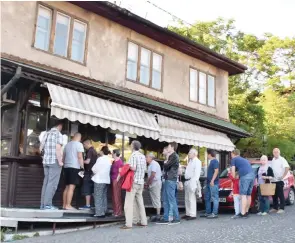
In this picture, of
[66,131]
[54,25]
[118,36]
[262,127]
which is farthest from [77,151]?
[262,127]

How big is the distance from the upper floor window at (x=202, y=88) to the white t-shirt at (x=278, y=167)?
18.7 feet

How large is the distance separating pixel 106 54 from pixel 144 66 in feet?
6.54

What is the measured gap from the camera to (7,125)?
31.1ft

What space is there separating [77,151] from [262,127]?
18.0m

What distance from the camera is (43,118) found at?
993 cm

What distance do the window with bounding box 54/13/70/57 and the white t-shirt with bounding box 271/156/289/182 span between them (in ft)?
24.6

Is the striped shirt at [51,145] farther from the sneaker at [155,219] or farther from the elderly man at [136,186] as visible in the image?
the sneaker at [155,219]

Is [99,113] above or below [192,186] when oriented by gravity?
above

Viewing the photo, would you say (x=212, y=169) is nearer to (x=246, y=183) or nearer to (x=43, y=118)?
(x=246, y=183)

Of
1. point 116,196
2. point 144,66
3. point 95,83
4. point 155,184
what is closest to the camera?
point 116,196

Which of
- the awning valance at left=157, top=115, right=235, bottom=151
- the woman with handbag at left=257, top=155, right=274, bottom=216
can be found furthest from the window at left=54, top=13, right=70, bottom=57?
the woman with handbag at left=257, top=155, right=274, bottom=216

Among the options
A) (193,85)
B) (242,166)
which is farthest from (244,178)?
(193,85)

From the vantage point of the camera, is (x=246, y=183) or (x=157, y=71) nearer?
(x=246, y=183)

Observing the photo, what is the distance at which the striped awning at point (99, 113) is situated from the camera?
8.64 metres
